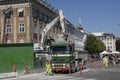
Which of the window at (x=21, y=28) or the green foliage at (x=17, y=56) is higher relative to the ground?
the window at (x=21, y=28)

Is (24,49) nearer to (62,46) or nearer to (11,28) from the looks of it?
(62,46)

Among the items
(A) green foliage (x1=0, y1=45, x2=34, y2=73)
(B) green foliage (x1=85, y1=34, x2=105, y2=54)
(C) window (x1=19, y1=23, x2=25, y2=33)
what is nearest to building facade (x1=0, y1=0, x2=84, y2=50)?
(C) window (x1=19, y1=23, x2=25, y2=33)

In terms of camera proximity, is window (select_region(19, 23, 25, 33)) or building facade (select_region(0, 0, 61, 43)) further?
window (select_region(19, 23, 25, 33))

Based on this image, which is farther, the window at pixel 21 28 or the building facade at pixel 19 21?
A: the window at pixel 21 28

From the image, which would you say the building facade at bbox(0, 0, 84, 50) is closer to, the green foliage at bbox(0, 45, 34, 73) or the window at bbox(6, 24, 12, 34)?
the window at bbox(6, 24, 12, 34)

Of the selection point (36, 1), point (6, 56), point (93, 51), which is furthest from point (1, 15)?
point (93, 51)

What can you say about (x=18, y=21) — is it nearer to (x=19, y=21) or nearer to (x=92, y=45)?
(x=19, y=21)

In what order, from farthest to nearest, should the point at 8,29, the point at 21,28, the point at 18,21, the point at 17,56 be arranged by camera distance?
the point at 8,29 < the point at 21,28 < the point at 18,21 < the point at 17,56

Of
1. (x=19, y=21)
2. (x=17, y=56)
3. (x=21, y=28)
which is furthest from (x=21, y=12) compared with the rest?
(x=17, y=56)

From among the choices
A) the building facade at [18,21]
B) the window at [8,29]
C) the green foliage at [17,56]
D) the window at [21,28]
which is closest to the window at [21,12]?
the building facade at [18,21]

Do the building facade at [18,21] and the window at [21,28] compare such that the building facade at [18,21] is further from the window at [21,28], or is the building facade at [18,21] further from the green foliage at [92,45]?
the green foliage at [92,45]

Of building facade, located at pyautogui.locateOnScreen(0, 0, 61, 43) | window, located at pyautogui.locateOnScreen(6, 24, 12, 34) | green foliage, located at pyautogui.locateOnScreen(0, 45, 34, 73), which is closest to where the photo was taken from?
green foliage, located at pyautogui.locateOnScreen(0, 45, 34, 73)

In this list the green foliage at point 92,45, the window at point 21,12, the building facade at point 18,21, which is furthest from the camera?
the green foliage at point 92,45

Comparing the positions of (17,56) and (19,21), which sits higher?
(19,21)
